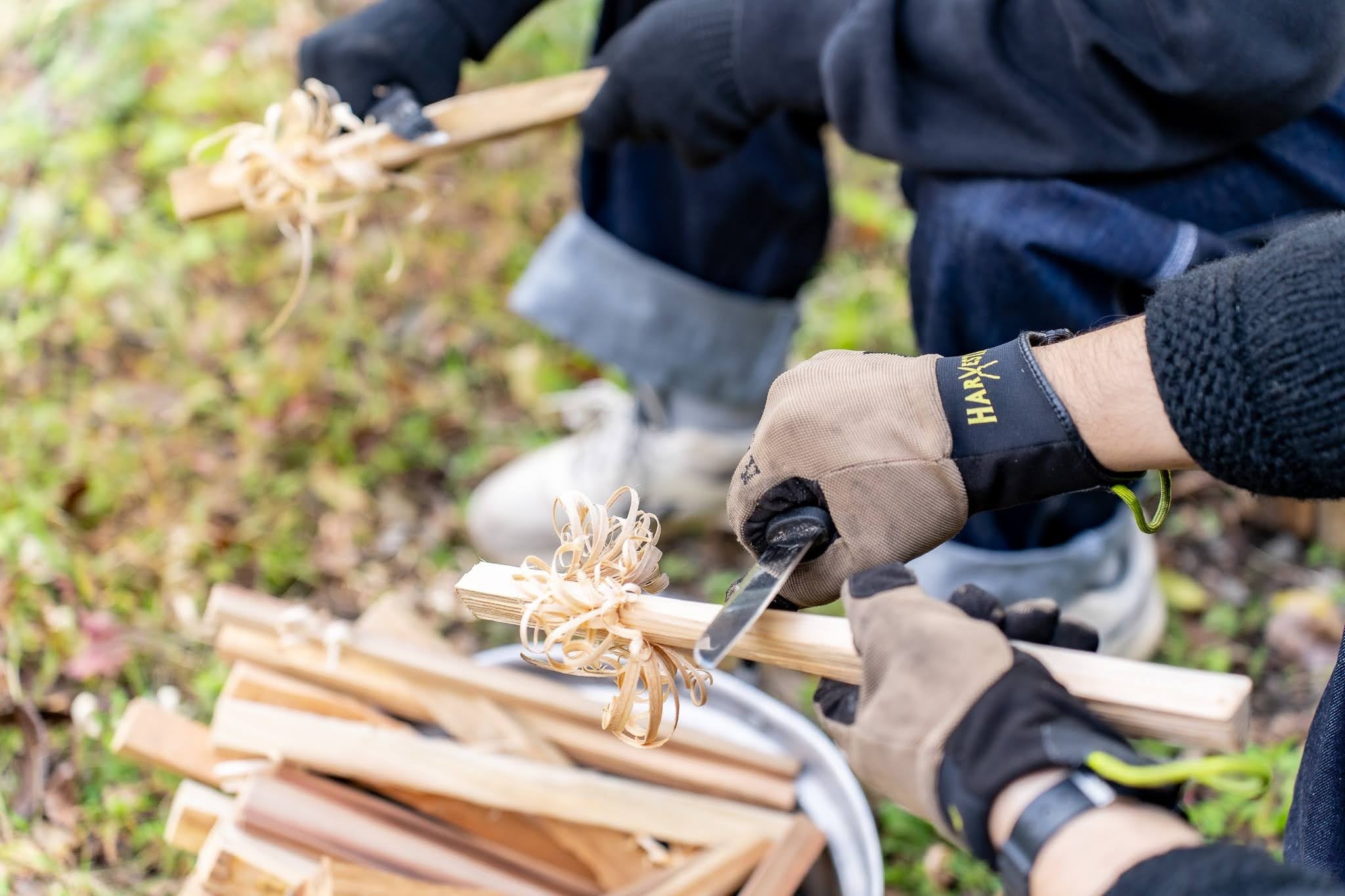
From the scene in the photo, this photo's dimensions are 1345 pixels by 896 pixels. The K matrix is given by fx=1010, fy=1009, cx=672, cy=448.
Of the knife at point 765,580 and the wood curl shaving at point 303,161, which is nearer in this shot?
the knife at point 765,580

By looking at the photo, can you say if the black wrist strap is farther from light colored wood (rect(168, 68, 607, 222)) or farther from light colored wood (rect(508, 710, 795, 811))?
light colored wood (rect(168, 68, 607, 222))

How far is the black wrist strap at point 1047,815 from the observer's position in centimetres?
86

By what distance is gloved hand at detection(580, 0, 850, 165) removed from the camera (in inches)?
57.1

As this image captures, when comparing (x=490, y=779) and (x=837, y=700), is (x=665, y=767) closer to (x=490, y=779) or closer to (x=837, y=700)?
(x=490, y=779)

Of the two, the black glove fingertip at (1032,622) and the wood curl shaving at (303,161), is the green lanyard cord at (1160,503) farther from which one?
the wood curl shaving at (303,161)

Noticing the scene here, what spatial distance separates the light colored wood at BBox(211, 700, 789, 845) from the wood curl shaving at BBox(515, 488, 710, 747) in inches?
12.9

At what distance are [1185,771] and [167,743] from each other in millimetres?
1358

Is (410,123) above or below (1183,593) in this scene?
above

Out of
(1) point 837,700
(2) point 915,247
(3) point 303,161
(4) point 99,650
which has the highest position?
(3) point 303,161

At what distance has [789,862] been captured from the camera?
1378mm

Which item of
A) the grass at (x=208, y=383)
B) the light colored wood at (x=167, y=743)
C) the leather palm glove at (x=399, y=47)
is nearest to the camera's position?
the light colored wood at (x=167, y=743)

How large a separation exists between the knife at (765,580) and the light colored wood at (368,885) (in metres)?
0.57

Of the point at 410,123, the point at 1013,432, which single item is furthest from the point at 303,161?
the point at 1013,432

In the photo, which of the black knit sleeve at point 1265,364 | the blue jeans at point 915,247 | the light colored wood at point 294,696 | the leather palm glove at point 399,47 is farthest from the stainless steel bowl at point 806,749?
the leather palm glove at point 399,47
